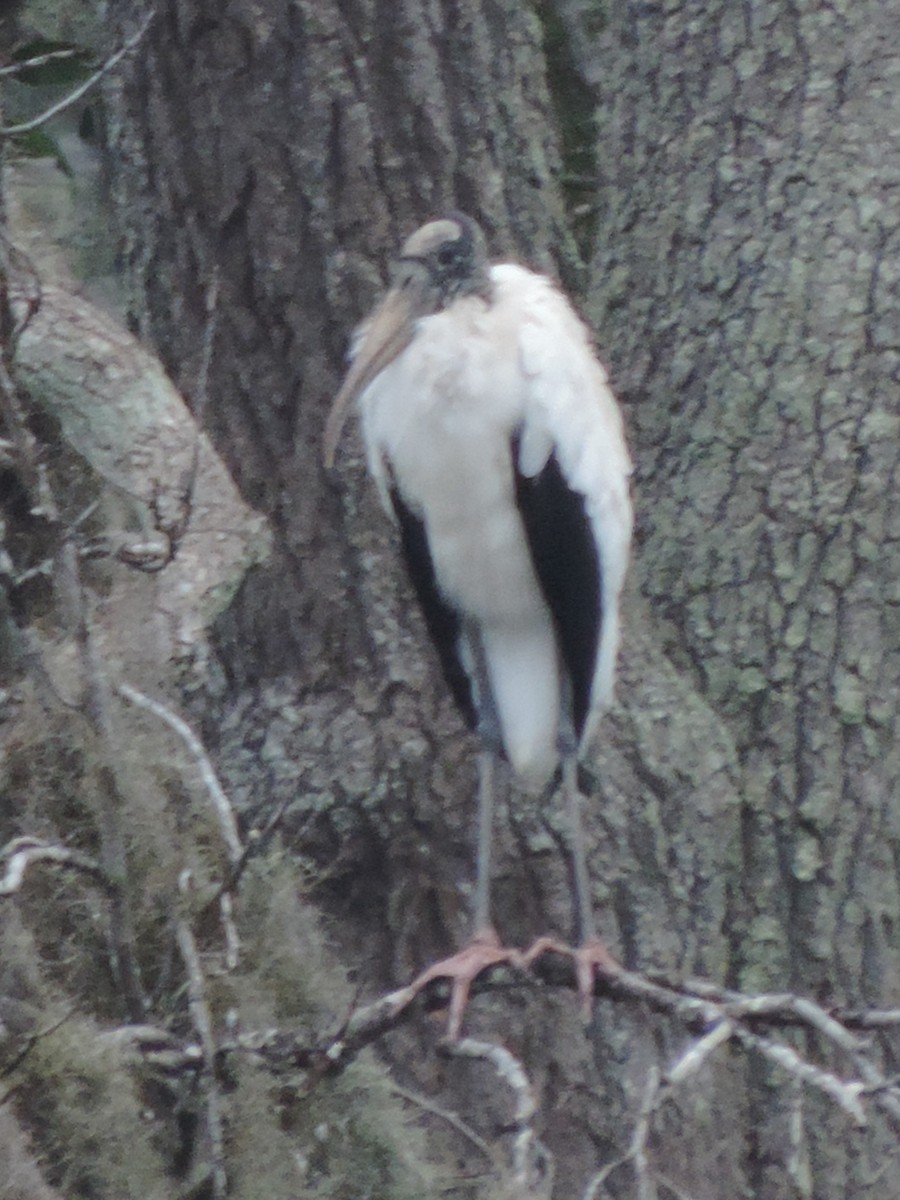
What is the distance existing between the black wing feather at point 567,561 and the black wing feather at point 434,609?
14cm

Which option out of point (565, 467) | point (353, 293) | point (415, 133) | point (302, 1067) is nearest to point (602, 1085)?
point (302, 1067)

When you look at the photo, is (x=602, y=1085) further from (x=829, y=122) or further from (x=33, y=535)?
(x=829, y=122)

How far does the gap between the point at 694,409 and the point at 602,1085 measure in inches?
36.4

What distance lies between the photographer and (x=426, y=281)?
232 centimetres

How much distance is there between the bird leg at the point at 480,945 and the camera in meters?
2.13

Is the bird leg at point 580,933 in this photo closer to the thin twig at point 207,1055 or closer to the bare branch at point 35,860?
the thin twig at point 207,1055

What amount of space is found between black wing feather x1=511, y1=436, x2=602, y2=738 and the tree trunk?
108mm

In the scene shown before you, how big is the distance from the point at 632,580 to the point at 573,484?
1.05 ft

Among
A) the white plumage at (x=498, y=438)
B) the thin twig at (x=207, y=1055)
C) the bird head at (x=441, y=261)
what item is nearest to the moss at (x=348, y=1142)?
the thin twig at (x=207, y=1055)

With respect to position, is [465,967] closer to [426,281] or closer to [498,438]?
[498,438]

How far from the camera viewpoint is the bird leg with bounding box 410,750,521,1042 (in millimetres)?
2127

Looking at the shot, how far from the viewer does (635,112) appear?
8.88 feet

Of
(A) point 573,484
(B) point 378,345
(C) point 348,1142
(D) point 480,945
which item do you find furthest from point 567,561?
(C) point 348,1142

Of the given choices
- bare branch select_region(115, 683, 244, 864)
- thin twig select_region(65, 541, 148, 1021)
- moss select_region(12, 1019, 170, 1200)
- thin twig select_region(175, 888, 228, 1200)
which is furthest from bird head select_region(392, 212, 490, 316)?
moss select_region(12, 1019, 170, 1200)
